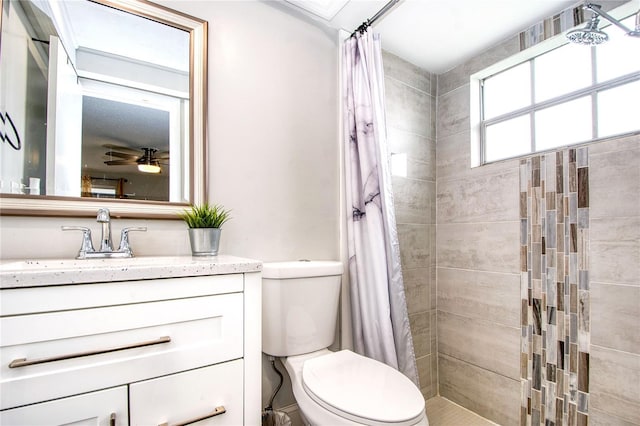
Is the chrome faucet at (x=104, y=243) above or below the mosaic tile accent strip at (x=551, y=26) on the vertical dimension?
below

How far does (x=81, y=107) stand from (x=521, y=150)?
2257 mm

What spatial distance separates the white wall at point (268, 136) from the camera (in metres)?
1.45

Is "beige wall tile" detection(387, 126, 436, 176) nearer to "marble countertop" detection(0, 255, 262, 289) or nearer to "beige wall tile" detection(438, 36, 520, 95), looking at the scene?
"beige wall tile" detection(438, 36, 520, 95)

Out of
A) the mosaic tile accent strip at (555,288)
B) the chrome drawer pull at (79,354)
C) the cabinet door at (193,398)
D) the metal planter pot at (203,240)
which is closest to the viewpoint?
the chrome drawer pull at (79,354)

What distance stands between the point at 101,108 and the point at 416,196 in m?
1.79

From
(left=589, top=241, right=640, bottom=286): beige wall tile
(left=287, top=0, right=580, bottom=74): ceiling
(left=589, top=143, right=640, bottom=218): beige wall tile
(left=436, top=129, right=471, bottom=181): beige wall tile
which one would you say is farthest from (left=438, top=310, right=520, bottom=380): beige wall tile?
(left=287, top=0, right=580, bottom=74): ceiling

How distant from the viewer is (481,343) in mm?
1928

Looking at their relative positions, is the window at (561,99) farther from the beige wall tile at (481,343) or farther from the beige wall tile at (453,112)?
the beige wall tile at (481,343)

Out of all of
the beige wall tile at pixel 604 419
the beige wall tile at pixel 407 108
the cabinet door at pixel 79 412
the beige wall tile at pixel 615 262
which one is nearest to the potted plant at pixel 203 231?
the cabinet door at pixel 79 412

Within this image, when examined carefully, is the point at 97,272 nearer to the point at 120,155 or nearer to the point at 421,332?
the point at 120,155

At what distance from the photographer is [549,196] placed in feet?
5.41

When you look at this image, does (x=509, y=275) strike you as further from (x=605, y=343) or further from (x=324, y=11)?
(x=324, y=11)

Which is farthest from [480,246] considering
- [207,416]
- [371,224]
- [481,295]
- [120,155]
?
[120,155]

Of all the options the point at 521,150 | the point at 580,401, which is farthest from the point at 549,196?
the point at 580,401
